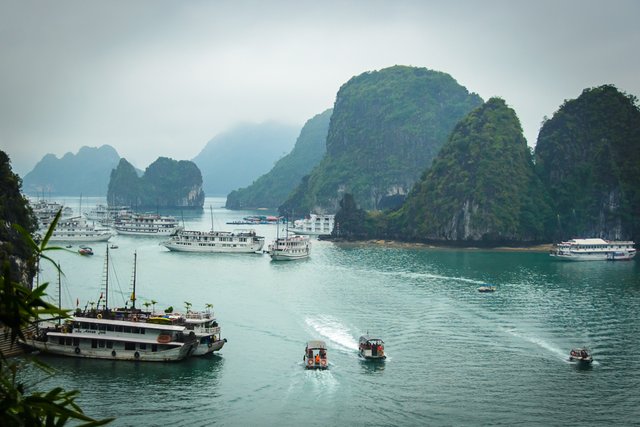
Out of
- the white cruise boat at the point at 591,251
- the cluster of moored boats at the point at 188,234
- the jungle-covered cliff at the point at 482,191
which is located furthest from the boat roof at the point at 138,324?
the jungle-covered cliff at the point at 482,191

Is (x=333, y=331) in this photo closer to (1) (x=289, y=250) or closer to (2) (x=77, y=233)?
(1) (x=289, y=250)

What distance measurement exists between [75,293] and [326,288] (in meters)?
22.4

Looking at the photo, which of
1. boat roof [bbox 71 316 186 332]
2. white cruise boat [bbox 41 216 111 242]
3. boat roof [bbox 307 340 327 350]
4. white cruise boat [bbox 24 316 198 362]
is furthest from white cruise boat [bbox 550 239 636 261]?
white cruise boat [bbox 41 216 111 242]

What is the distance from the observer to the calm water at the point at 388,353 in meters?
32.1

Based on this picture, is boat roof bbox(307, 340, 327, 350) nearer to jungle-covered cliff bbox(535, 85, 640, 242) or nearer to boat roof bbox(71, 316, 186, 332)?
boat roof bbox(71, 316, 186, 332)

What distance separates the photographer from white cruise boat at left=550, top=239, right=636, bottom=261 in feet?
315

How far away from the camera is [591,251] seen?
96.6 meters

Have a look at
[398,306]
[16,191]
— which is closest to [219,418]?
[398,306]

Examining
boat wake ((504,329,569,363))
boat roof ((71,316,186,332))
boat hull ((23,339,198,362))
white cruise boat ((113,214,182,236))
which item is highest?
white cruise boat ((113,214,182,236))

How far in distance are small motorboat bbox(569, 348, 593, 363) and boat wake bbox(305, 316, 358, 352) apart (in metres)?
12.5

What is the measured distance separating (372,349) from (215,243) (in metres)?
65.0

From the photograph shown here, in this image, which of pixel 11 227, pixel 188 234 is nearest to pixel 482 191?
pixel 188 234

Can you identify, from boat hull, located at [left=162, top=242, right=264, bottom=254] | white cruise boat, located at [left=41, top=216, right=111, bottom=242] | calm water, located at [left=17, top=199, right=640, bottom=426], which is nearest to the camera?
calm water, located at [left=17, top=199, right=640, bottom=426]

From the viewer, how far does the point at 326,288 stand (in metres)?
66.8
